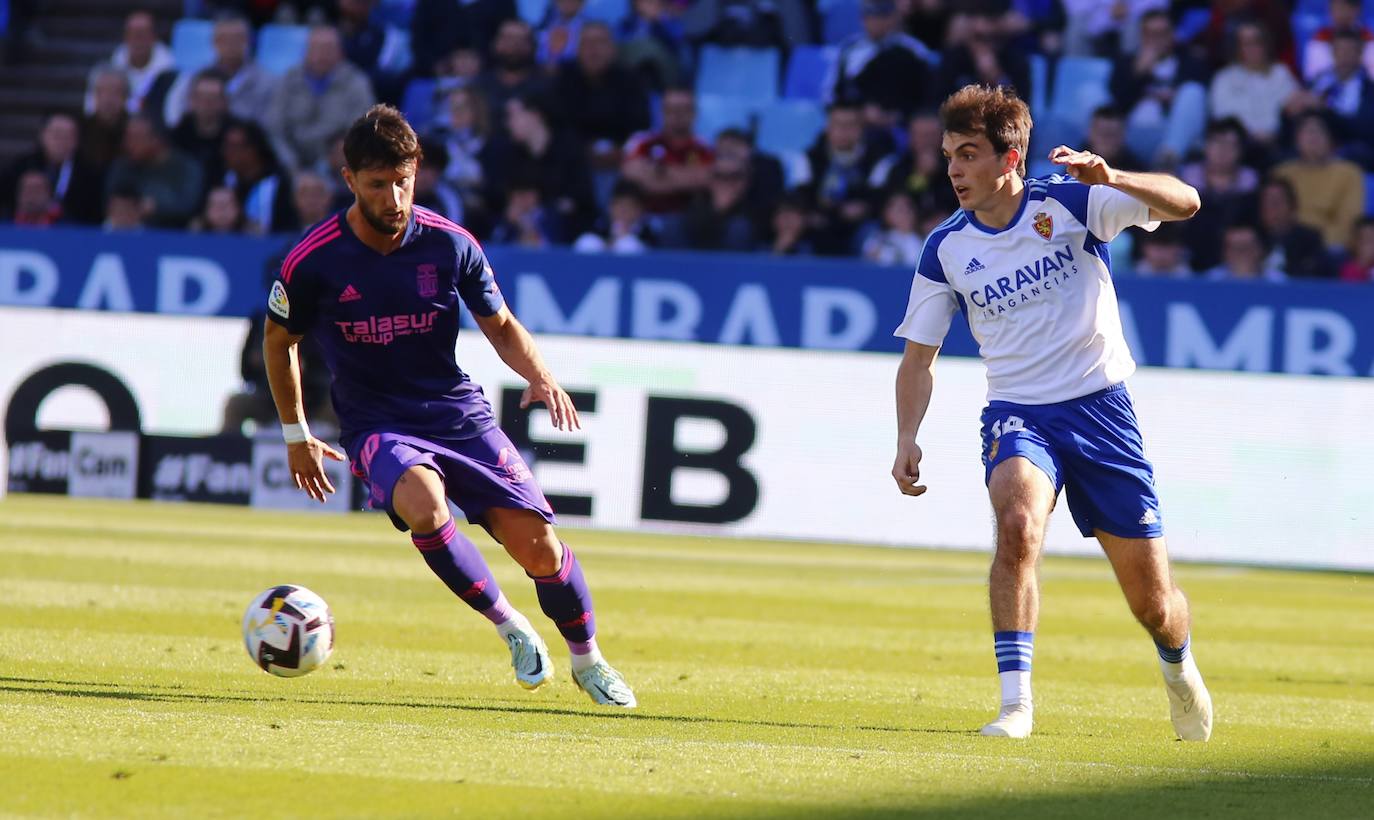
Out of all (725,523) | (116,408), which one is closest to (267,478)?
(116,408)

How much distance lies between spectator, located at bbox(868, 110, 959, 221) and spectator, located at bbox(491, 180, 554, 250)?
3.06m

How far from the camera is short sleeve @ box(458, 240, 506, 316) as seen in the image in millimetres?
7273

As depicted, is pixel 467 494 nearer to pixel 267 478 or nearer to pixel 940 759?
pixel 940 759

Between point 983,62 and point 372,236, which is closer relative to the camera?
point 372,236

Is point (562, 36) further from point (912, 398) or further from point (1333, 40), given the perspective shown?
point (912, 398)

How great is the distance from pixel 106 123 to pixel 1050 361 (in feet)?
50.5

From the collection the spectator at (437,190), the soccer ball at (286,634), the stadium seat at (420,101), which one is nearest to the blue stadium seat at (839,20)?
the stadium seat at (420,101)

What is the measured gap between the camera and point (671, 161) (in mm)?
19078

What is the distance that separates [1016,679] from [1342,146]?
534 inches

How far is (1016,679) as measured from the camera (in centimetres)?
675

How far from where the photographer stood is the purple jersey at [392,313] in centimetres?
715

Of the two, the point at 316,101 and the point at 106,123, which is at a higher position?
the point at 316,101

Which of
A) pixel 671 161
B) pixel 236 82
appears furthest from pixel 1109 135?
pixel 236 82

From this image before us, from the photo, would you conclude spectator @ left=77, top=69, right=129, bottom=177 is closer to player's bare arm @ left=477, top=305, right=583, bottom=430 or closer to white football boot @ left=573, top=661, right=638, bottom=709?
player's bare arm @ left=477, top=305, right=583, bottom=430
